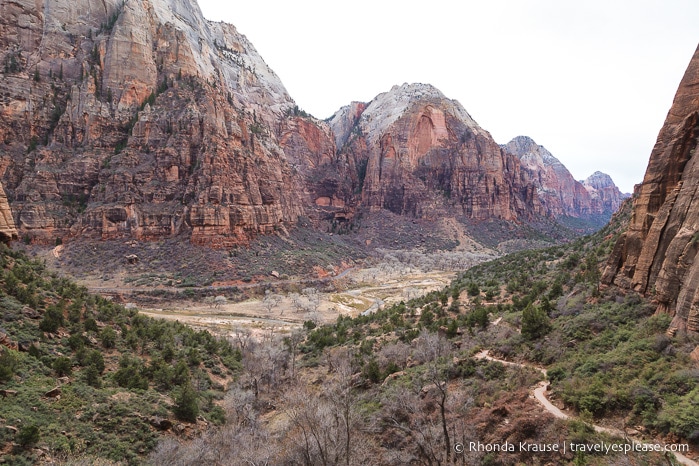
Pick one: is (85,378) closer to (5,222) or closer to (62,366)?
(62,366)

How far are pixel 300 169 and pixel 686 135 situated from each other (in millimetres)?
148495

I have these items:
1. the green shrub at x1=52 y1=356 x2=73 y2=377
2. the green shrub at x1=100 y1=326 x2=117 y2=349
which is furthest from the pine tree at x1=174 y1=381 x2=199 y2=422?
the green shrub at x1=100 y1=326 x2=117 y2=349

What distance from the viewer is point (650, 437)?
1143 centimetres

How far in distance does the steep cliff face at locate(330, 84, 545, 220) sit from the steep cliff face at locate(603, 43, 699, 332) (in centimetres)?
13717

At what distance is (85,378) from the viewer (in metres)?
19.2

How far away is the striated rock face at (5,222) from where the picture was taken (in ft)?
73.5

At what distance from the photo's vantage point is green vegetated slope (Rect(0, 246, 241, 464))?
47.1ft

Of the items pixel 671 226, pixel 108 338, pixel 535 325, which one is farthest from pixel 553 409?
pixel 108 338

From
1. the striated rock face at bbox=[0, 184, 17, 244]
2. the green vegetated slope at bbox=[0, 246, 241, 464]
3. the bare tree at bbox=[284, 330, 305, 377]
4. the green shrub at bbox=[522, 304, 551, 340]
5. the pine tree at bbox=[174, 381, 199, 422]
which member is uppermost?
the striated rock face at bbox=[0, 184, 17, 244]

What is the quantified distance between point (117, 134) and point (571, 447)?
101385 millimetres

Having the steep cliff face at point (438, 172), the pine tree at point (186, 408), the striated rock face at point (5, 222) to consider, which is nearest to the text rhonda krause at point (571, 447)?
the pine tree at point (186, 408)

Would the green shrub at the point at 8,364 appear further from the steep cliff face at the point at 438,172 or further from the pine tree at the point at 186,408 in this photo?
the steep cliff face at the point at 438,172

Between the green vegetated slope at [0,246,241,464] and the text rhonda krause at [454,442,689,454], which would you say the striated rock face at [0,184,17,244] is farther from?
the text rhonda krause at [454,442,689,454]

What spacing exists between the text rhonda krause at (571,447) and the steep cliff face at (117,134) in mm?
74049
